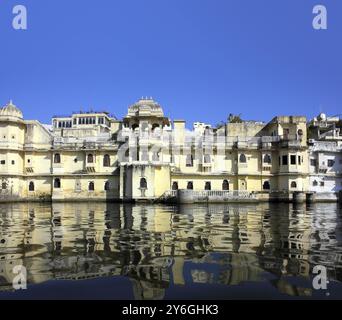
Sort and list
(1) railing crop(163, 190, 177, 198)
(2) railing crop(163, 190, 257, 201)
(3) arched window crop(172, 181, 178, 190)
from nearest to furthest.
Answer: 1. (2) railing crop(163, 190, 257, 201)
2. (1) railing crop(163, 190, 177, 198)
3. (3) arched window crop(172, 181, 178, 190)

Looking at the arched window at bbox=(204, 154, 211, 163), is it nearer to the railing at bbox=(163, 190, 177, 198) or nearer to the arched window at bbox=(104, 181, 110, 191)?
the railing at bbox=(163, 190, 177, 198)

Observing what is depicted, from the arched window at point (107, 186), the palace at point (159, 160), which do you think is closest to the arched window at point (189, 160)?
the palace at point (159, 160)

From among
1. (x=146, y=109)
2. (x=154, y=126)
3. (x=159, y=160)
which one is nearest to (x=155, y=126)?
(x=154, y=126)

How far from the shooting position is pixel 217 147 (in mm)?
46938

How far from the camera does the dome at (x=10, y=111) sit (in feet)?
151

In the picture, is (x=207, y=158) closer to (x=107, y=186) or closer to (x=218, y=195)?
(x=218, y=195)

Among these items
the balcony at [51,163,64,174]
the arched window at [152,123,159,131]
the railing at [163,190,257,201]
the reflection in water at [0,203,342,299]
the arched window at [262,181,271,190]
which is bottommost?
the reflection in water at [0,203,342,299]

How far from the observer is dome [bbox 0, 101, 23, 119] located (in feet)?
151

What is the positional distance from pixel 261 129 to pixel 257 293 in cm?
4682

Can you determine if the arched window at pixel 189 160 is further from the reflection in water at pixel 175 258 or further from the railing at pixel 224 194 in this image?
the reflection in water at pixel 175 258

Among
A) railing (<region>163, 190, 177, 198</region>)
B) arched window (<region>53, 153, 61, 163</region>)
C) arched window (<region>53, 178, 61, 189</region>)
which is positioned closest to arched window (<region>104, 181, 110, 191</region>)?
arched window (<region>53, 178, 61, 189</region>)

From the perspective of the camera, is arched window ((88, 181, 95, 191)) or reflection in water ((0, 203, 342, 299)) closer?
reflection in water ((0, 203, 342, 299))

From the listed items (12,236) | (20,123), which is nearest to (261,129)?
(20,123)

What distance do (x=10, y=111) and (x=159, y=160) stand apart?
1997 cm
